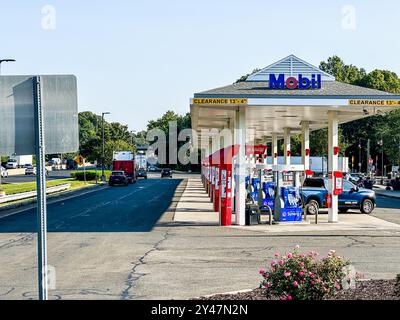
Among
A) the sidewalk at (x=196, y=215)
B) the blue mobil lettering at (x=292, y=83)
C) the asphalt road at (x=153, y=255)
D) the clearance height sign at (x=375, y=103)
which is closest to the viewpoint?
the asphalt road at (x=153, y=255)

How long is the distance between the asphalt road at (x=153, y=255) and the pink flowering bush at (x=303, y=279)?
2.38m

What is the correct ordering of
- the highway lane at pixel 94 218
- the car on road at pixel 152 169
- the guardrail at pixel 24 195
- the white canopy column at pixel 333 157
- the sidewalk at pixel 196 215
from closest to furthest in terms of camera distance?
1. the highway lane at pixel 94 218
2. the sidewalk at pixel 196 215
3. the white canopy column at pixel 333 157
4. the guardrail at pixel 24 195
5. the car on road at pixel 152 169

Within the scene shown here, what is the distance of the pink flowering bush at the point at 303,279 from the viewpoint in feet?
29.3

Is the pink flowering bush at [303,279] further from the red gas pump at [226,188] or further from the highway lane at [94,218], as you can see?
the red gas pump at [226,188]

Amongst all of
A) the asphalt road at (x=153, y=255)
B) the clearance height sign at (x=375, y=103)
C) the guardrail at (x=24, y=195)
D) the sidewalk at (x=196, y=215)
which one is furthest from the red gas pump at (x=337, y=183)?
the guardrail at (x=24, y=195)

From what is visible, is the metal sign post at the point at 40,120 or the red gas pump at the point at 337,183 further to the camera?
the red gas pump at the point at 337,183

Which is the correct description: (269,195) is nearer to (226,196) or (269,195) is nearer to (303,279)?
(226,196)

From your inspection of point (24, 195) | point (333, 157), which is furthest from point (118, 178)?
point (333, 157)

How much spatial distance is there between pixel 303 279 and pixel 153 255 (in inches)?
322

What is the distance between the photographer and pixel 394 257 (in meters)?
16.5

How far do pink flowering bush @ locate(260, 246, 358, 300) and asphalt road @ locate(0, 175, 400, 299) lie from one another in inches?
93.6

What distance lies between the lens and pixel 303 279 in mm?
9023

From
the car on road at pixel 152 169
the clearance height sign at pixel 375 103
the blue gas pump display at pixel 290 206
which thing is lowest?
the car on road at pixel 152 169

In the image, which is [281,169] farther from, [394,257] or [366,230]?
[394,257]
